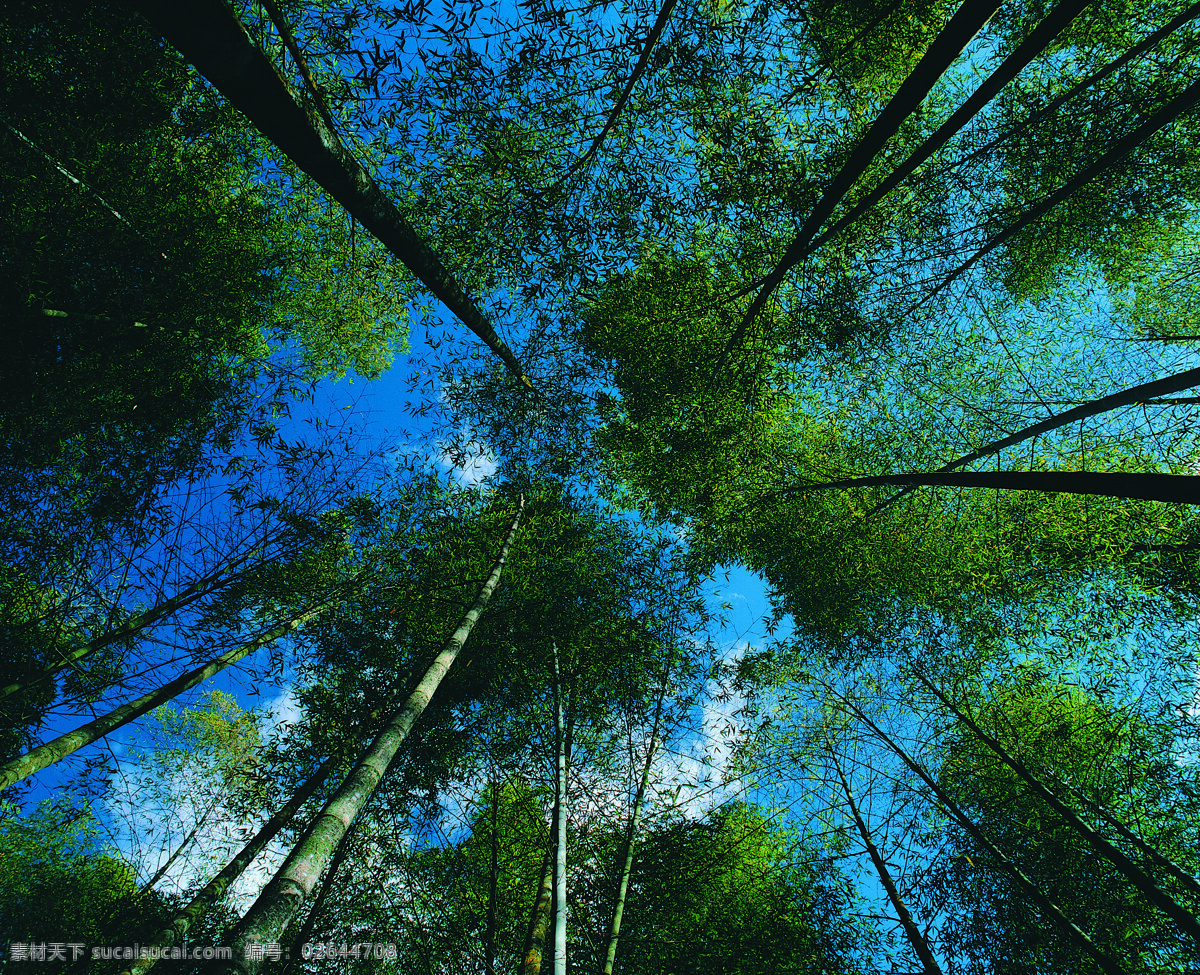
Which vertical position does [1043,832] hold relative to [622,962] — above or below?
above

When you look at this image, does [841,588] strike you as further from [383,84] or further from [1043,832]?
[383,84]

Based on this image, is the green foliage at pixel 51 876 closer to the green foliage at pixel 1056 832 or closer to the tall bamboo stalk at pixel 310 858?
the tall bamboo stalk at pixel 310 858

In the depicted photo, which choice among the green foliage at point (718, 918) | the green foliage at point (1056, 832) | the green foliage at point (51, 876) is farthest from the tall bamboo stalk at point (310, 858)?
the green foliage at point (51, 876)

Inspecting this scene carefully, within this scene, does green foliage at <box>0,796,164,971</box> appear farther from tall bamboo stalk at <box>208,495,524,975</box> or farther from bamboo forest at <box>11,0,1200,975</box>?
tall bamboo stalk at <box>208,495,524,975</box>

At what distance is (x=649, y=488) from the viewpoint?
200 inches

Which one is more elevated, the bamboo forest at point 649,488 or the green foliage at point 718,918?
the bamboo forest at point 649,488

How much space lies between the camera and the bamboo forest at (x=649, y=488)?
9.91 feet

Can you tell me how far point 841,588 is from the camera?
474 cm

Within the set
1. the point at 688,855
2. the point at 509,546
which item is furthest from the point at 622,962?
the point at 509,546

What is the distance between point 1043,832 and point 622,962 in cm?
332

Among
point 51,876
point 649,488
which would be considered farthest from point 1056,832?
point 51,876

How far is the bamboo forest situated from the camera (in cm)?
302

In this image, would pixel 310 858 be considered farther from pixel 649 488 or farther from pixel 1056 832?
pixel 1056 832

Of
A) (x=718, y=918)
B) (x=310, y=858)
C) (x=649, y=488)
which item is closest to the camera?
(x=310, y=858)
